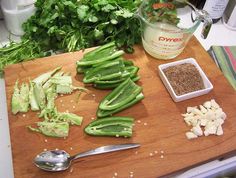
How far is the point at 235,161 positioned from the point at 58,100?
1.57ft

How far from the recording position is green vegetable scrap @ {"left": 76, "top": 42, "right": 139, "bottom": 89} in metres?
0.77

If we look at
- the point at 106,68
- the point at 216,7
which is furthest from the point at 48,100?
the point at 216,7

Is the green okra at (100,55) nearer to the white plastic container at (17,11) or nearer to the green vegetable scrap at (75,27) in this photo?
the green vegetable scrap at (75,27)

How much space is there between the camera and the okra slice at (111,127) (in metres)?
0.70

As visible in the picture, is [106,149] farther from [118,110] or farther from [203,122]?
[203,122]

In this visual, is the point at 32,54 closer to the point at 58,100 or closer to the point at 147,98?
the point at 58,100

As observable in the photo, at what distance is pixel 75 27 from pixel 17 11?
0.58ft

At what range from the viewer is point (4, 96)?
2.71ft

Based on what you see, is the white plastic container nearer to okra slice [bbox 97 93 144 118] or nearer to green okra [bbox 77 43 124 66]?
green okra [bbox 77 43 124 66]

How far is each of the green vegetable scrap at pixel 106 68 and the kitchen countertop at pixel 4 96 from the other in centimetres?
23

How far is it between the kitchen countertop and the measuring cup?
211mm

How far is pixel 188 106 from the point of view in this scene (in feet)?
2.55

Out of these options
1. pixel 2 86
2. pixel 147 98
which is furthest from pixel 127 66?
pixel 2 86

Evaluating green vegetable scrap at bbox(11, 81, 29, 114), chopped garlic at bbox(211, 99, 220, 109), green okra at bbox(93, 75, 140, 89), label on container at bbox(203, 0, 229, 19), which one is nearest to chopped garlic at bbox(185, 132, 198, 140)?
chopped garlic at bbox(211, 99, 220, 109)
